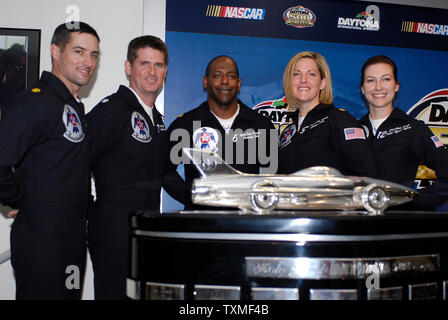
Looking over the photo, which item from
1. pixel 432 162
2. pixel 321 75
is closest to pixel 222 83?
pixel 321 75

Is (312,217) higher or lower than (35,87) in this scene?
lower

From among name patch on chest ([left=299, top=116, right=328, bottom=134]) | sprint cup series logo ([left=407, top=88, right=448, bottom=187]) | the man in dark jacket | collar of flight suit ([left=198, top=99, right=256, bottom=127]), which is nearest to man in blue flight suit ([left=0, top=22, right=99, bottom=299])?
the man in dark jacket

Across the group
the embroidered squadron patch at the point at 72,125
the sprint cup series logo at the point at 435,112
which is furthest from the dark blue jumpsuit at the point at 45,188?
the sprint cup series logo at the point at 435,112

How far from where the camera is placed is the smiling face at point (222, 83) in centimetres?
285

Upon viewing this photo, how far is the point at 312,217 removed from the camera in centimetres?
120

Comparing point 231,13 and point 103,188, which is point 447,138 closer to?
point 231,13

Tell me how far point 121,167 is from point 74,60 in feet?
2.00

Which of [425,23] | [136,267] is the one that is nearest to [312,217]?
[136,267]

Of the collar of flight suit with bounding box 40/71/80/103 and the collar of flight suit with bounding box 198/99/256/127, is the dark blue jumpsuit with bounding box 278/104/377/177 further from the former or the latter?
the collar of flight suit with bounding box 40/71/80/103

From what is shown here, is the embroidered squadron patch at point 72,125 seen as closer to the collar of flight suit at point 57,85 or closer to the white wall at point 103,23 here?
the collar of flight suit at point 57,85

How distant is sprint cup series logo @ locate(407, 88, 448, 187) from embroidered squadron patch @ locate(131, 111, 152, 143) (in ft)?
7.61

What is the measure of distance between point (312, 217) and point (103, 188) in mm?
1407

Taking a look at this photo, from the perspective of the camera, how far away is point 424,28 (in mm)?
3645

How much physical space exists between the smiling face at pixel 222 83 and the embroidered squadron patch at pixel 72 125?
105 centimetres
